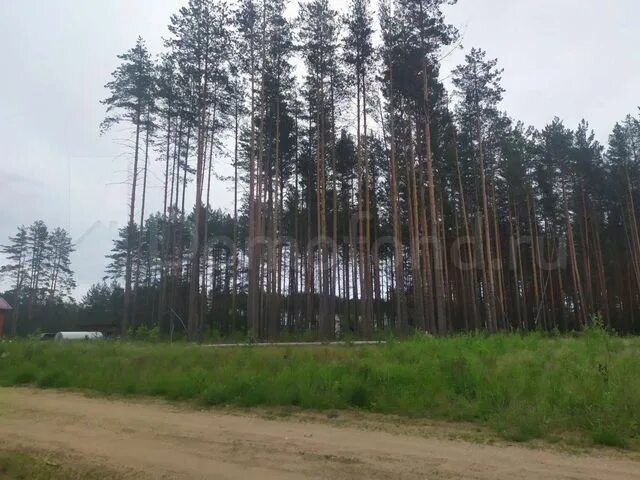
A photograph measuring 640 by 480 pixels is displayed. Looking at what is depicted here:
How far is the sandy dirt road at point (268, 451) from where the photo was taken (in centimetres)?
540

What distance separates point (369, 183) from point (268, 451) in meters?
24.5

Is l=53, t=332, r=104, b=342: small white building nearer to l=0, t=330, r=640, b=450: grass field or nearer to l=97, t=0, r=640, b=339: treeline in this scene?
l=97, t=0, r=640, b=339: treeline

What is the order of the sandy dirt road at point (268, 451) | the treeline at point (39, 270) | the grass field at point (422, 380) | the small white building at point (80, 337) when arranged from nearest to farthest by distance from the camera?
Answer: the sandy dirt road at point (268, 451) → the grass field at point (422, 380) → the small white building at point (80, 337) → the treeline at point (39, 270)

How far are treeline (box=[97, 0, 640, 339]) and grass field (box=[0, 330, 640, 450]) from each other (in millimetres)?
Answer: 8622

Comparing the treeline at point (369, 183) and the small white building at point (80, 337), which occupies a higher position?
the treeline at point (369, 183)

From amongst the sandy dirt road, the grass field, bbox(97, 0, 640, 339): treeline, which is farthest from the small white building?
the sandy dirt road

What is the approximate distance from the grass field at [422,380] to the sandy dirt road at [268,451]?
3.82ft

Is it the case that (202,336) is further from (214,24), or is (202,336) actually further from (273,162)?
(214,24)

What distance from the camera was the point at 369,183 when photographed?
29.8 m

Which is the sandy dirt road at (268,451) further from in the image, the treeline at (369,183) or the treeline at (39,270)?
the treeline at (39,270)

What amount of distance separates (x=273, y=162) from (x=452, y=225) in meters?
16.3

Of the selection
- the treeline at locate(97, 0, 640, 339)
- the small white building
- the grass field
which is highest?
the treeline at locate(97, 0, 640, 339)

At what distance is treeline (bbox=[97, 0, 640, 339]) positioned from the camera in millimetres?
25578

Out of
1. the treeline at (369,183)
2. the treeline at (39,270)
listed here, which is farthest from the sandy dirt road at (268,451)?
the treeline at (39,270)
